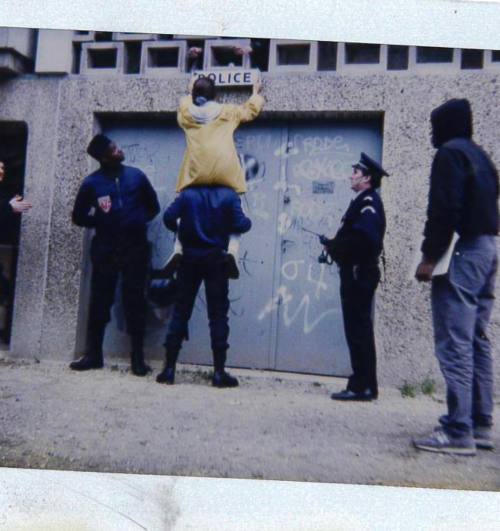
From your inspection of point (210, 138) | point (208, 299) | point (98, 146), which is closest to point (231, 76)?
point (210, 138)

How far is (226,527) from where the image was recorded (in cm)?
267

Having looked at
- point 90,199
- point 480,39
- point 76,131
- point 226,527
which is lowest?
point 226,527

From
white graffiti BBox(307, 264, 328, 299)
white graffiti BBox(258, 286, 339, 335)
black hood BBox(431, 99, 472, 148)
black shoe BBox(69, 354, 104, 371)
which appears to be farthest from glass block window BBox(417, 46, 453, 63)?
black shoe BBox(69, 354, 104, 371)

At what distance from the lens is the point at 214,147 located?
3807 millimetres

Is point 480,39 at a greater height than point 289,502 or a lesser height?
greater

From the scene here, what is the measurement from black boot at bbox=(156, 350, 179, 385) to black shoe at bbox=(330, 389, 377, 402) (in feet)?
3.19

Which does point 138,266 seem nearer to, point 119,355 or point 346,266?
point 119,355

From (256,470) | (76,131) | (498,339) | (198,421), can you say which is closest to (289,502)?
(256,470)

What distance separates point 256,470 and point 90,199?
2168 millimetres

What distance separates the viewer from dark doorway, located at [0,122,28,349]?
3994 millimetres

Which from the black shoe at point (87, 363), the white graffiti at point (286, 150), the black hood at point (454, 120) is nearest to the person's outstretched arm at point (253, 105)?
the white graffiti at point (286, 150)

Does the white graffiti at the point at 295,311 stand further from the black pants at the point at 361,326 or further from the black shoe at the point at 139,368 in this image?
the black shoe at the point at 139,368

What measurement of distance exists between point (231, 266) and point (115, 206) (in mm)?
879

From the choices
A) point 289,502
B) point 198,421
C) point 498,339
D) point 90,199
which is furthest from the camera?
point 90,199
